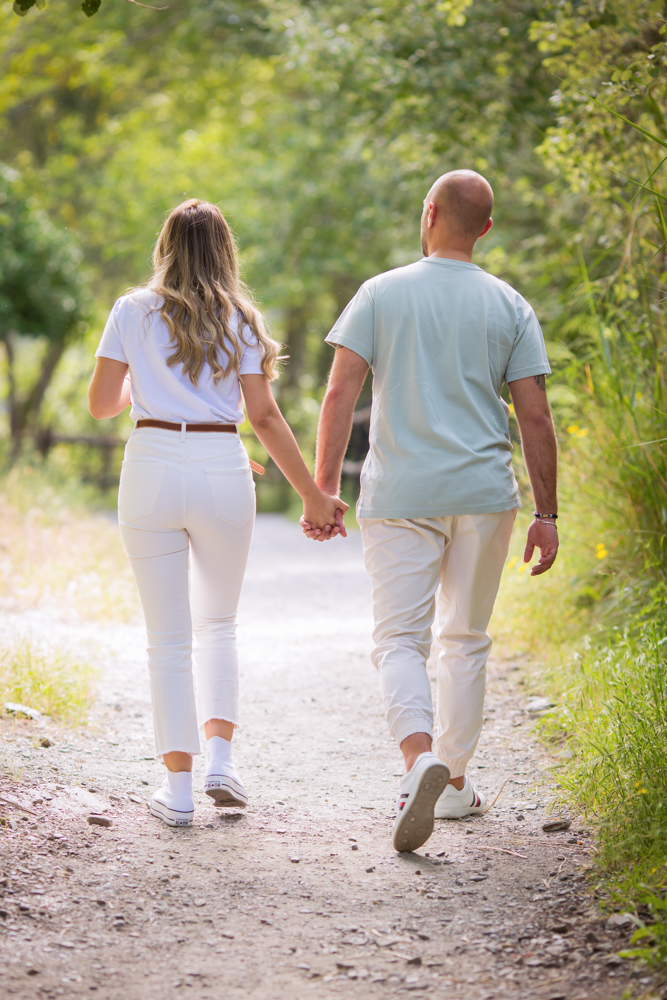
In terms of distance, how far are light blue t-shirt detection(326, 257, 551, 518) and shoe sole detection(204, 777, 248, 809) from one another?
Result: 0.93 m

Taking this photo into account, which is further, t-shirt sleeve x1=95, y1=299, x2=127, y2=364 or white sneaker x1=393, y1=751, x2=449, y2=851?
t-shirt sleeve x1=95, y1=299, x2=127, y2=364

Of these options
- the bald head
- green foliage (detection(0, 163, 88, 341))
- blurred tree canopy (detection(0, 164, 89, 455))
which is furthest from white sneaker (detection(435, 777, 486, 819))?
green foliage (detection(0, 163, 88, 341))

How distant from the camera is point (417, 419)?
2787 mm

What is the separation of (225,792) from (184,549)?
755mm

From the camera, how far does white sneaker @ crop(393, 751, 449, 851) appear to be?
2531 millimetres

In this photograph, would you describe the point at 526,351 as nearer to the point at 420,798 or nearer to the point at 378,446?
the point at 378,446

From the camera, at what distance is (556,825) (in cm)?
288

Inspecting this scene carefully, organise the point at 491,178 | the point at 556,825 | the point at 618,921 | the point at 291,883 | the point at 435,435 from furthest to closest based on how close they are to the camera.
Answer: the point at 491,178 → the point at 556,825 → the point at 435,435 → the point at 291,883 → the point at 618,921

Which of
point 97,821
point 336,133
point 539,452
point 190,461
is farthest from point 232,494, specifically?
point 336,133

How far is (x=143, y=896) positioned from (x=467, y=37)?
238 inches

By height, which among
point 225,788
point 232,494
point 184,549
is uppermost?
point 232,494

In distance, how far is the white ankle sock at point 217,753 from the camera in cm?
297

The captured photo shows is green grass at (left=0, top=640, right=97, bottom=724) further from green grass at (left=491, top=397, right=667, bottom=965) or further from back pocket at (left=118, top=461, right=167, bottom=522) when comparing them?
green grass at (left=491, top=397, right=667, bottom=965)

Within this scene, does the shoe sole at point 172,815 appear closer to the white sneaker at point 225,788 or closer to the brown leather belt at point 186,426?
the white sneaker at point 225,788
